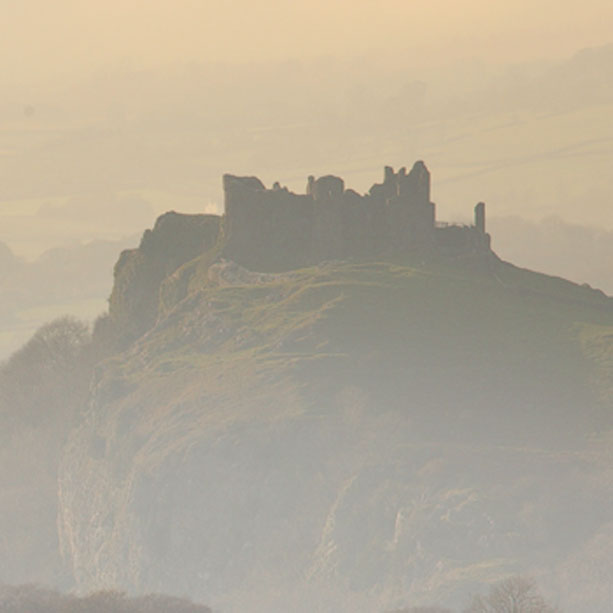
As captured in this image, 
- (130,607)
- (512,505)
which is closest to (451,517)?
(512,505)

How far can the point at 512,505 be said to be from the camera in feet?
652

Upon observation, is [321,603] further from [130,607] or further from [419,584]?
[130,607]

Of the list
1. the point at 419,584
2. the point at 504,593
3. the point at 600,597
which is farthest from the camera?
the point at 419,584

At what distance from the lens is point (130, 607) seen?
17688 centimetres

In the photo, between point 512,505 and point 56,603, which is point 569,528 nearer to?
point 512,505

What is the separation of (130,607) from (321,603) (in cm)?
2728

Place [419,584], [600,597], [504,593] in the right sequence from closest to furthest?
[504,593] < [600,597] < [419,584]

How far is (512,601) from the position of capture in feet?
547

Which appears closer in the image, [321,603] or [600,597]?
[600,597]

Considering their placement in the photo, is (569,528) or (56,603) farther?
(569,528)

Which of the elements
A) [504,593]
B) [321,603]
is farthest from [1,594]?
[504,593]

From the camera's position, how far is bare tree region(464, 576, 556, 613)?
165750 mm

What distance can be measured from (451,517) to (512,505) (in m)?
5.37

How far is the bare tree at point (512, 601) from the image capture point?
16575 centimetres
